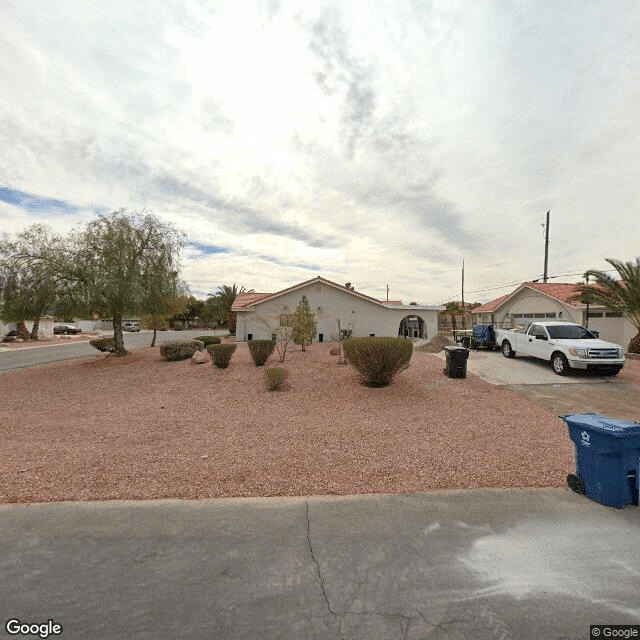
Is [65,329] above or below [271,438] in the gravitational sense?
above

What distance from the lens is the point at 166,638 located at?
88.7 inches

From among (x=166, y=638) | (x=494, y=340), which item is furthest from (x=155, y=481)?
(x=494, y=340)

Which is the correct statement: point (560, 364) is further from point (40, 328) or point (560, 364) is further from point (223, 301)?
point (40, 328)

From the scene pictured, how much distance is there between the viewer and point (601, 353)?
39.2 feet

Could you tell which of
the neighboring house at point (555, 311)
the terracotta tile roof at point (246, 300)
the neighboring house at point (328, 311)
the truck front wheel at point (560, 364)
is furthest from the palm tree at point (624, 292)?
the terracotta tile roof at point (246, 300)

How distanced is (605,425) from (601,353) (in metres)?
10.2

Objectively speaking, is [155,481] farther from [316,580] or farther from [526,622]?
[526,622]

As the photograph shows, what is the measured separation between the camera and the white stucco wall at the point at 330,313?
25.2 metres

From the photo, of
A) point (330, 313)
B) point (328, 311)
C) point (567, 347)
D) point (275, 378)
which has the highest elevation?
point (328, 311)

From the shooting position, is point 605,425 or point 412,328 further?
point 412,328

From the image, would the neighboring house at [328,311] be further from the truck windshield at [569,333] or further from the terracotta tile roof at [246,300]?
the truck windshield at [569,333]


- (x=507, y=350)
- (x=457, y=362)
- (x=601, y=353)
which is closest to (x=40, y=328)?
(x=457, y=362)

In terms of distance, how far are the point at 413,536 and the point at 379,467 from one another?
1665 mm

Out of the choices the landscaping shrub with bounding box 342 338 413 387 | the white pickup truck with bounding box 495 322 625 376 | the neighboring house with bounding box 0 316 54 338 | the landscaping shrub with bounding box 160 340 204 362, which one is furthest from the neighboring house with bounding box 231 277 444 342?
the neighboring house with bounding box 0 316 54 338
